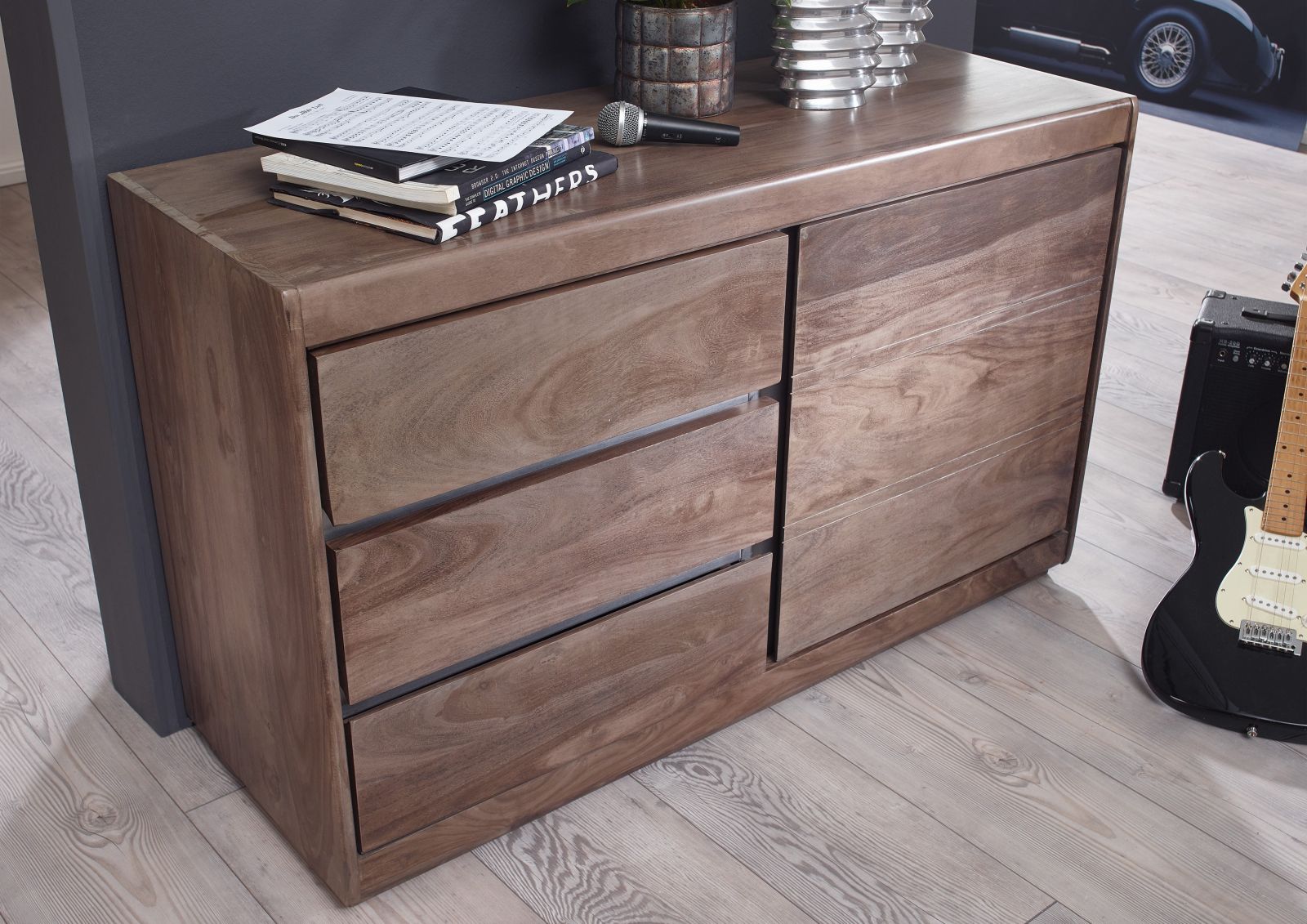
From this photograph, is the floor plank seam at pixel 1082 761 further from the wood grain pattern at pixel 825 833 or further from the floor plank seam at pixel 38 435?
the floor plank seam at pixel 38 435

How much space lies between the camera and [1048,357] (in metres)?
1.78

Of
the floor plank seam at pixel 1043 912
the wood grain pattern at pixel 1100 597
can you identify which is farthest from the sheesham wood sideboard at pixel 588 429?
the floor plank seam at pixel 1043 912

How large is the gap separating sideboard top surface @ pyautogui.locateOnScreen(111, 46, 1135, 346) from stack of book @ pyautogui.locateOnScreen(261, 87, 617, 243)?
0.06 ft

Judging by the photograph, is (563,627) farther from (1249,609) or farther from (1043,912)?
(1249,609)

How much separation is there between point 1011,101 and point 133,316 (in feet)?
3.55

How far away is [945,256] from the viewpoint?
156cm

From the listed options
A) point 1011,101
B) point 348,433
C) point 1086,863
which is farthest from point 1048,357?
point 348,433

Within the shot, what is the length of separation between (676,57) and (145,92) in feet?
1.90

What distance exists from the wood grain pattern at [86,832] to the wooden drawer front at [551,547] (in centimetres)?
36

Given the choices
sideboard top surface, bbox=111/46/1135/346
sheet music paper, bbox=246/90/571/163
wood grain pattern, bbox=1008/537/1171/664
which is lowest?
wood grain pattern, bbox=1008/537/1171/664

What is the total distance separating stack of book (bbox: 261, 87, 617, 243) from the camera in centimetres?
117

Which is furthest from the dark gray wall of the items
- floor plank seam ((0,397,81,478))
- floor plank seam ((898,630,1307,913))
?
floor plank seam ((898,630,1307,913))

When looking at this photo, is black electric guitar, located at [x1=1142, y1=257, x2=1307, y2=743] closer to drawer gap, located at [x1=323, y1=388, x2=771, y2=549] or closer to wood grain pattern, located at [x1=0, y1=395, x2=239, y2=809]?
drawer gap, located at [x1=323, y1=388, x2=771, y2=549]

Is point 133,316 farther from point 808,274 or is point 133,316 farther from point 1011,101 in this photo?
point 1011,101
